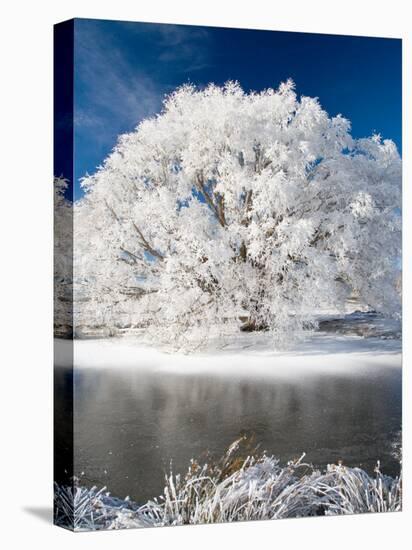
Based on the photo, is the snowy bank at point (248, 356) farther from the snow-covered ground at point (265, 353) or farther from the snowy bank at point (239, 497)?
the snowy bank at point (239, 497)

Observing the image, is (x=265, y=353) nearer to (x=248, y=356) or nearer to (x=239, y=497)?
(x=248, y=356)

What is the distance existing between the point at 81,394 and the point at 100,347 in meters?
0.37

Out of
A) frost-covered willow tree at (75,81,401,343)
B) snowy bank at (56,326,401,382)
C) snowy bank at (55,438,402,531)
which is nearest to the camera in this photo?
snowy bank at (55,438,402,531)

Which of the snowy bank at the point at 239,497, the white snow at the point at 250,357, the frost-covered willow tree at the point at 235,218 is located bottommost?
the snowy bank at the point at 239,497

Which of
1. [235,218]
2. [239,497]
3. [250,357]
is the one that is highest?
[235,218]

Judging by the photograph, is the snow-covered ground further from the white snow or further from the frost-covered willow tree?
the frost-covered willow tree

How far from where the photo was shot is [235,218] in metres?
7.66

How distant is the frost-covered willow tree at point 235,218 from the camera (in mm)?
7383

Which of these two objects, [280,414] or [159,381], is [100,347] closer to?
[159,381]

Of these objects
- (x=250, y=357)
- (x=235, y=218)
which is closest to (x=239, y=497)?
(x=250, y=357)

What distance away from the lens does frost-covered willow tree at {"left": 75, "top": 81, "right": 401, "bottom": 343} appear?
738 centimetres

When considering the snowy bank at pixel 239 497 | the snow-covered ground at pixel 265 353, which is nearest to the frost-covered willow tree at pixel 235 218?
the snow-covered ground at pixel 265 353

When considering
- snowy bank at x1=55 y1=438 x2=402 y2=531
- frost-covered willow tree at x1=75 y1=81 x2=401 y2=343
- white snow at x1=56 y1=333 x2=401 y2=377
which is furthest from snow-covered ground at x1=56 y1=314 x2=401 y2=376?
snowy bank at x1=55 y1=438 x2=402 y2=531
